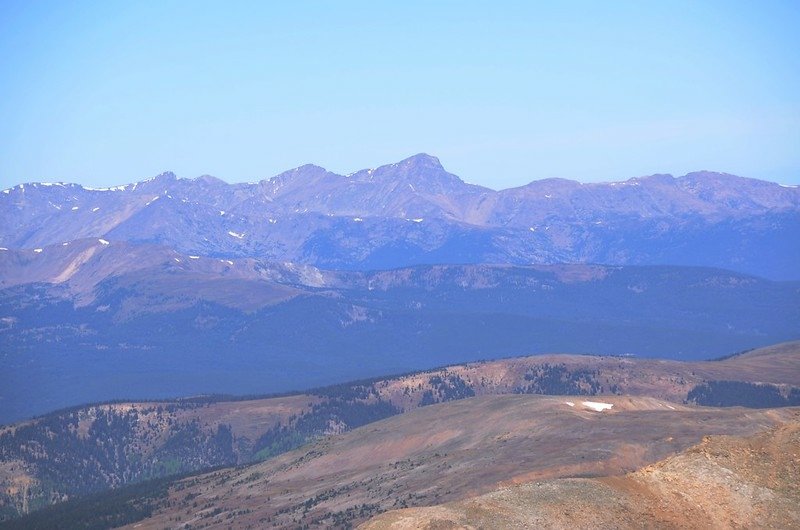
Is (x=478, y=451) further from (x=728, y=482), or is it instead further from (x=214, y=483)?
(x=728, y=482)

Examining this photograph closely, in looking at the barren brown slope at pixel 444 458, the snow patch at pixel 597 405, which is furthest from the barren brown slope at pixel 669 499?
the snow patch at pixel 597 405

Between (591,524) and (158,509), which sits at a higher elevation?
(591,524)

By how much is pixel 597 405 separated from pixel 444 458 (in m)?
34.8

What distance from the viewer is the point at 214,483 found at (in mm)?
176750

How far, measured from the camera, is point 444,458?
148 m

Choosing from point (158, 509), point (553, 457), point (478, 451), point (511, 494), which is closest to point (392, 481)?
point (478, 451)

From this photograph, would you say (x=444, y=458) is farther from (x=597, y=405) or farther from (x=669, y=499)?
(x=669, y=499)

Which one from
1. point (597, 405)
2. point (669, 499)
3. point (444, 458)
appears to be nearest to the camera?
point (669, 499)

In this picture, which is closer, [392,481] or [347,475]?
[392,481]

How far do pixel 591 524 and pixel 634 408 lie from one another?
106 metres

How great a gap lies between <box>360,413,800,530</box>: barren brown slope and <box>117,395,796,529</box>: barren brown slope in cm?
3934

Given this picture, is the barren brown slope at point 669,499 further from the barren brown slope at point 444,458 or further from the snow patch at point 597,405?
the snow patch at point 597,405

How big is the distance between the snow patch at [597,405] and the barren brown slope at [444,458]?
0.76 metres

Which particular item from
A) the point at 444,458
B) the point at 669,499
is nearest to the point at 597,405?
the point at 444,458
